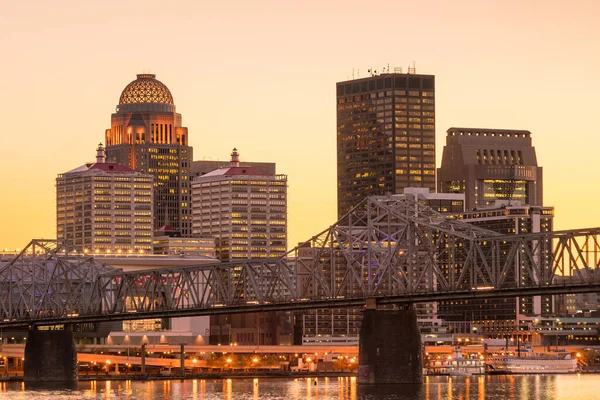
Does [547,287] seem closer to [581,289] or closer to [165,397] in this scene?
[581,289]

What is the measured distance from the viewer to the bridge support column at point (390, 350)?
648 feet

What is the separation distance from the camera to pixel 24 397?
196 metres

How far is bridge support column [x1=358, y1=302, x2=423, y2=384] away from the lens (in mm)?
197625

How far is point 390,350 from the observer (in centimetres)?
19825

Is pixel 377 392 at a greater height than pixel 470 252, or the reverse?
pixel 470 252

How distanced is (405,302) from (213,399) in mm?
23506

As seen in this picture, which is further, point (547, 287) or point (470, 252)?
point (470, 252)

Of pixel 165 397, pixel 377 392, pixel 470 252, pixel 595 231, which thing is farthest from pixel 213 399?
pixel 595 231

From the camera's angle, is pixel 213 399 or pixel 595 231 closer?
pixel 595 231

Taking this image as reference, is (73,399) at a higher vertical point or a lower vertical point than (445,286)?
lower

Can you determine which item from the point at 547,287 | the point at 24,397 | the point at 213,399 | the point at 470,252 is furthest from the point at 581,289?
the point at 24,397

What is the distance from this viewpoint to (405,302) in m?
200

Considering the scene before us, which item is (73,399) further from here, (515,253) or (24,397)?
(515,253)

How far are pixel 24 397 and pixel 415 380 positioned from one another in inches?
1659
